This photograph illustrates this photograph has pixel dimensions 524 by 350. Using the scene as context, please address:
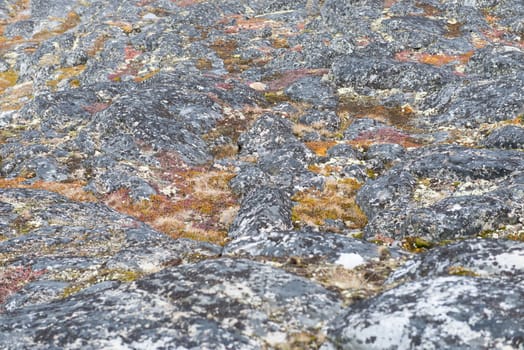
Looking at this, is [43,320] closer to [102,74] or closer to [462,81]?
[462,81]

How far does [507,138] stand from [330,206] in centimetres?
1156

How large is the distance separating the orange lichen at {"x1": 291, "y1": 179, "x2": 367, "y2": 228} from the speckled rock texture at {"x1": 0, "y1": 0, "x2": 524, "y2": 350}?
0.12 m

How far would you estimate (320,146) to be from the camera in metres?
29.4

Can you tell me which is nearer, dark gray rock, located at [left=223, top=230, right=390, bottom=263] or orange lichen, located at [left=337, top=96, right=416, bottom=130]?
dark gray rock, located at [left=223, top=230, right=390, bottom=263]

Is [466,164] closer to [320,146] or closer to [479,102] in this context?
[320,146]

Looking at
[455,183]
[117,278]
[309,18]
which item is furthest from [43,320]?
[309,18]

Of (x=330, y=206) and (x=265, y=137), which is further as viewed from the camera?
(x=265, y=137)

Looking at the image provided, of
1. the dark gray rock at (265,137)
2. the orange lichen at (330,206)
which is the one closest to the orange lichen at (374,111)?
the dark gray rock at (265,137)

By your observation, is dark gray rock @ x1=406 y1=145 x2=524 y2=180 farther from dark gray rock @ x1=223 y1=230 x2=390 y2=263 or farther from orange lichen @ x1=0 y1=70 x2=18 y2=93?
orange lichen @ x1=0 y1=70 x2=18 y2=93

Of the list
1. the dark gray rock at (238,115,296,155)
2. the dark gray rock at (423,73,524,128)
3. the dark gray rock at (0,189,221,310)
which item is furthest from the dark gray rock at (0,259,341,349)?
the dark gray rock at (423,73,524,128)

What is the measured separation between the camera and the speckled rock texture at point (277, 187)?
9.43m

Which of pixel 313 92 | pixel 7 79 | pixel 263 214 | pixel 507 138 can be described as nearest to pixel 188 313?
pixel 263 214

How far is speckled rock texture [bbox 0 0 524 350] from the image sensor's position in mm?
9430

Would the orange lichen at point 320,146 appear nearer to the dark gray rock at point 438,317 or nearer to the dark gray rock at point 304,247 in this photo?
the dark gray rock at point 304,247
